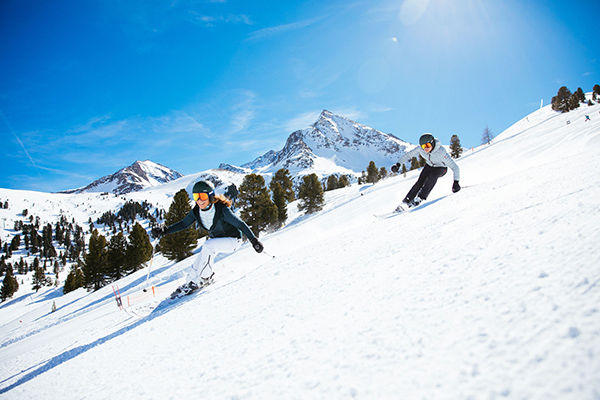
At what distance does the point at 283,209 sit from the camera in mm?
31391

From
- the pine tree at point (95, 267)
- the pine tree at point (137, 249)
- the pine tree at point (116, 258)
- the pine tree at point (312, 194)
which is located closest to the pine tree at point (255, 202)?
the pine tree at point (312, 194)

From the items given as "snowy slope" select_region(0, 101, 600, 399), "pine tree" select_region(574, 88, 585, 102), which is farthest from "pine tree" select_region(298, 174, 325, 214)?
"pine tree" select_region(574, 88, 585, 102)

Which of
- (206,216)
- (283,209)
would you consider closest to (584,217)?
(206,216)

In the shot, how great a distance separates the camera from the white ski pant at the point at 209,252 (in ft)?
15.8

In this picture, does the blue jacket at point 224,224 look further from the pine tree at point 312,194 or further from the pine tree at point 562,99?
the pine tree at point 562,99

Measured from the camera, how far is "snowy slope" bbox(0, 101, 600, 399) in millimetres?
1211

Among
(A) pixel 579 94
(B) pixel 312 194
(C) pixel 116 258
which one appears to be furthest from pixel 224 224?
(A) pixel 579 94

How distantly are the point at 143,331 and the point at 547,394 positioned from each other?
13.7 feet

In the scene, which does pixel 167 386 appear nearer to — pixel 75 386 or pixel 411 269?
pixel 75 386

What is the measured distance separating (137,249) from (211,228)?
104ft

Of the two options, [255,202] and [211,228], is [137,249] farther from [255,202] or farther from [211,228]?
[211,228]

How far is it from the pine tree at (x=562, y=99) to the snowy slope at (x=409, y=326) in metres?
74.6

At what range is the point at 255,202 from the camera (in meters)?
26.1

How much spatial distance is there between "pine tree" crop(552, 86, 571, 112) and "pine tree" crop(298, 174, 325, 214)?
188 feet
